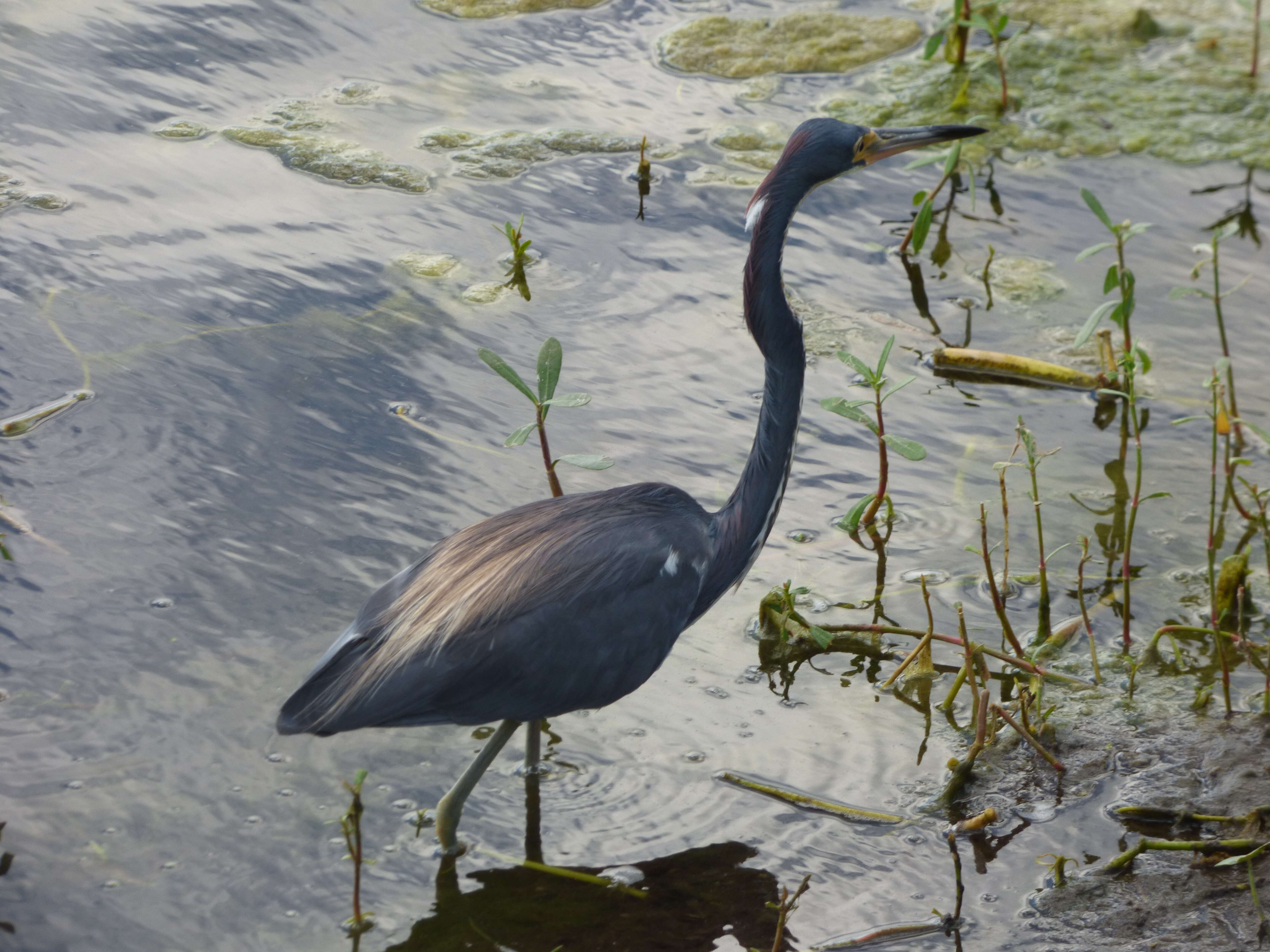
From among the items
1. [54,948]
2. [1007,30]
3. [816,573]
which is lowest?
[54,948]

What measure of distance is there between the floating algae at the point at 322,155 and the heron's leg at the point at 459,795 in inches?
122

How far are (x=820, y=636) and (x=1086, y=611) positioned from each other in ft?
2.76

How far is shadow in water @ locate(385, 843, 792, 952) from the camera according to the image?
2.88 m

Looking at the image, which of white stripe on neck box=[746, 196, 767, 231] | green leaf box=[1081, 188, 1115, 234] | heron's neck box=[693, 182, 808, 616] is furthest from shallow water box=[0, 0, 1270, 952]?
white stripe on neck box=[746, 196, 767, 231]

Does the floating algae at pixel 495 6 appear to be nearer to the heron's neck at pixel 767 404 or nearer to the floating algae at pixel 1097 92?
the floating algae at pixel 1097 92

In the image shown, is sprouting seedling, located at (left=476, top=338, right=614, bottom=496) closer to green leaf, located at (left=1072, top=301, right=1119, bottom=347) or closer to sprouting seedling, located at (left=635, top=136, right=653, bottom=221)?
green leaf, located at (left=1072, top=301, right=1119, bottom=347)

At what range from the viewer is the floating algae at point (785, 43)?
664cm

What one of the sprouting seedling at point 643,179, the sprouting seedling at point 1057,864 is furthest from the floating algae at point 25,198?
the sprouting seedling at point 1057,864

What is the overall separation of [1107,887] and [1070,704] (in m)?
0.71

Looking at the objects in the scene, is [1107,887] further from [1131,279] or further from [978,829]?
[1131,279]

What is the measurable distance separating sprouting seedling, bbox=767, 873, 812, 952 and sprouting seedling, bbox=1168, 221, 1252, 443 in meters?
2.00

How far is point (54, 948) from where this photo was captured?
2.70 metres

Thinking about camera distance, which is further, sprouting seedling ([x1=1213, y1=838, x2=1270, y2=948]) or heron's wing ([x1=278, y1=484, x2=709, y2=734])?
heron's wing ([x1=278, y1=484, x2=709, y2=734])

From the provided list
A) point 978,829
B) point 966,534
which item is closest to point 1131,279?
point 966,534
